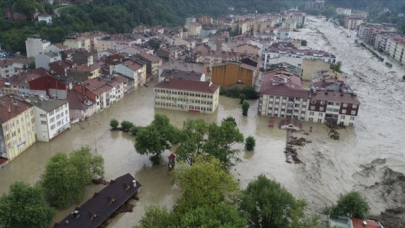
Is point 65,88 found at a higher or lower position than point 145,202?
higher

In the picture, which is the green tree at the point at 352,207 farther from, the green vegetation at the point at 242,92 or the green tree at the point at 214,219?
the green vegetation at the point at 242,92

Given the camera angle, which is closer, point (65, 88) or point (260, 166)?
point (260, 166)

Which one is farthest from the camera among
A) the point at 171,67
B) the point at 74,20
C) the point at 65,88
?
the point at 74,20

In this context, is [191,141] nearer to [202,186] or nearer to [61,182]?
[202,186]

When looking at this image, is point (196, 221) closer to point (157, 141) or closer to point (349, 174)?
point (157, 141)

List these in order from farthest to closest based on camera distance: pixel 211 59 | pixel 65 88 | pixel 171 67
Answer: pixel 211 59
pixel 171 67
pixel 65 88

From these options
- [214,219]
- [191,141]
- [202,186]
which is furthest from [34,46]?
Answer: [214,219]

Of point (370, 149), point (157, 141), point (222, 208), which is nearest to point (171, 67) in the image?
point (157, 141)

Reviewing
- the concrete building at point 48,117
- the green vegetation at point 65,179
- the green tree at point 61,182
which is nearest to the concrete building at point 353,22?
the concrete building at point 48,117
